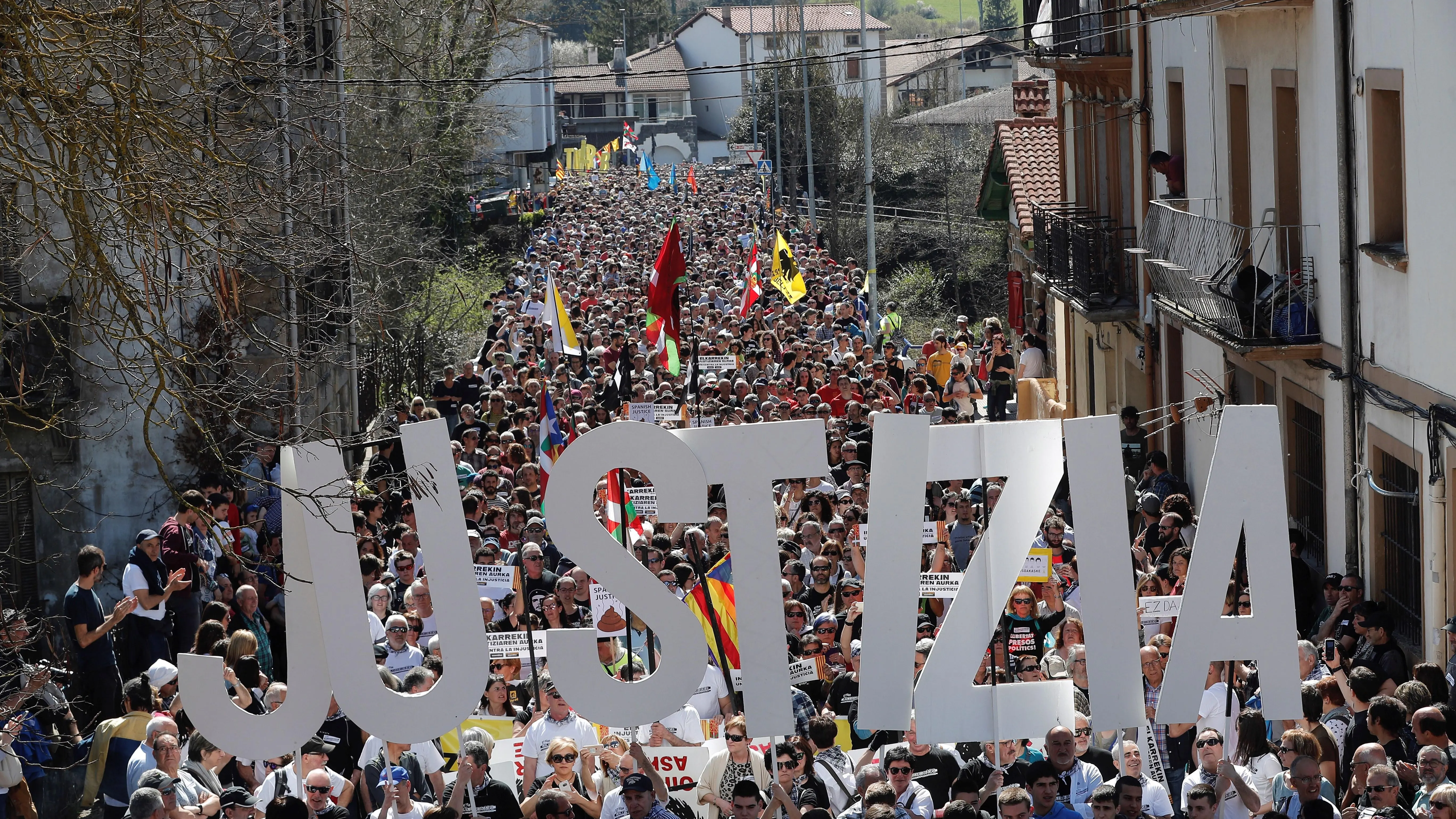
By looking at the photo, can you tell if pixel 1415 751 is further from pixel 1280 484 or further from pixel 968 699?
pixel 968 699

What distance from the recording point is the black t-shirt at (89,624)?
36.4ft

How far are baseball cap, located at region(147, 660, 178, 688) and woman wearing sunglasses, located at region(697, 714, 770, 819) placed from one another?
324 cm

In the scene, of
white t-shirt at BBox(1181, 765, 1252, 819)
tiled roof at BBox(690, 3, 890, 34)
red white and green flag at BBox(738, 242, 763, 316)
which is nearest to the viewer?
white t-shirt at BBox(1181, 765, 1252, 819)

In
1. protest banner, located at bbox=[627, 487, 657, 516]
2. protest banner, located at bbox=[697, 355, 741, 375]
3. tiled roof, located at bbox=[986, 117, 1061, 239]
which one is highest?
tiled roof, located at bbox=[986, 117, 1061, 239]

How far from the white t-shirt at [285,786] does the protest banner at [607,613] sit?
1.76 meters

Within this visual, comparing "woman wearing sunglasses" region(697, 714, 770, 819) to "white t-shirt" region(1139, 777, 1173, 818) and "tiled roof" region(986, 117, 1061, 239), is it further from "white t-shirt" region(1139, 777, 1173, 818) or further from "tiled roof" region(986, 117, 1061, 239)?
"tiled roof" region(986, 117, 1061, 239)

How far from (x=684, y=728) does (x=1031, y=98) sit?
2458 centimetres

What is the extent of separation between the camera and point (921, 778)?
8.42 m

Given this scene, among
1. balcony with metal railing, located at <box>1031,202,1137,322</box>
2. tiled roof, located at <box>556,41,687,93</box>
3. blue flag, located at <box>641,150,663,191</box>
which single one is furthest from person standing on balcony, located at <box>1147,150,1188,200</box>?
tiled roof, located at <box>556,41,687,93</box>

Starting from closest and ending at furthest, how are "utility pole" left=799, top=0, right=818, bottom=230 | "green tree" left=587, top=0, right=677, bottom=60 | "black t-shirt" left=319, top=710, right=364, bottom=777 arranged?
"black t-shirt" left=319, top=710, right=364, bottom=777 → "utility pole" left=799, top=0, right=818, bottom=230 → "green tree" left=587, top=0, right=677, bottom=60

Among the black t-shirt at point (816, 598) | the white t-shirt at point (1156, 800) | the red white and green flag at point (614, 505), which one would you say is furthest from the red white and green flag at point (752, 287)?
the white t-shirt at point (1156, 800)

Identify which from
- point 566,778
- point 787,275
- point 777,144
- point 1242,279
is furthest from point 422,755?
point 777,144

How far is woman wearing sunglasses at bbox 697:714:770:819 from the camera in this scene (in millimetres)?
8555

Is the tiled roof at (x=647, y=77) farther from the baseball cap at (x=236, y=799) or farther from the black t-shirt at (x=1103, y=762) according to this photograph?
the baseball cap at (x=236, y=799)
